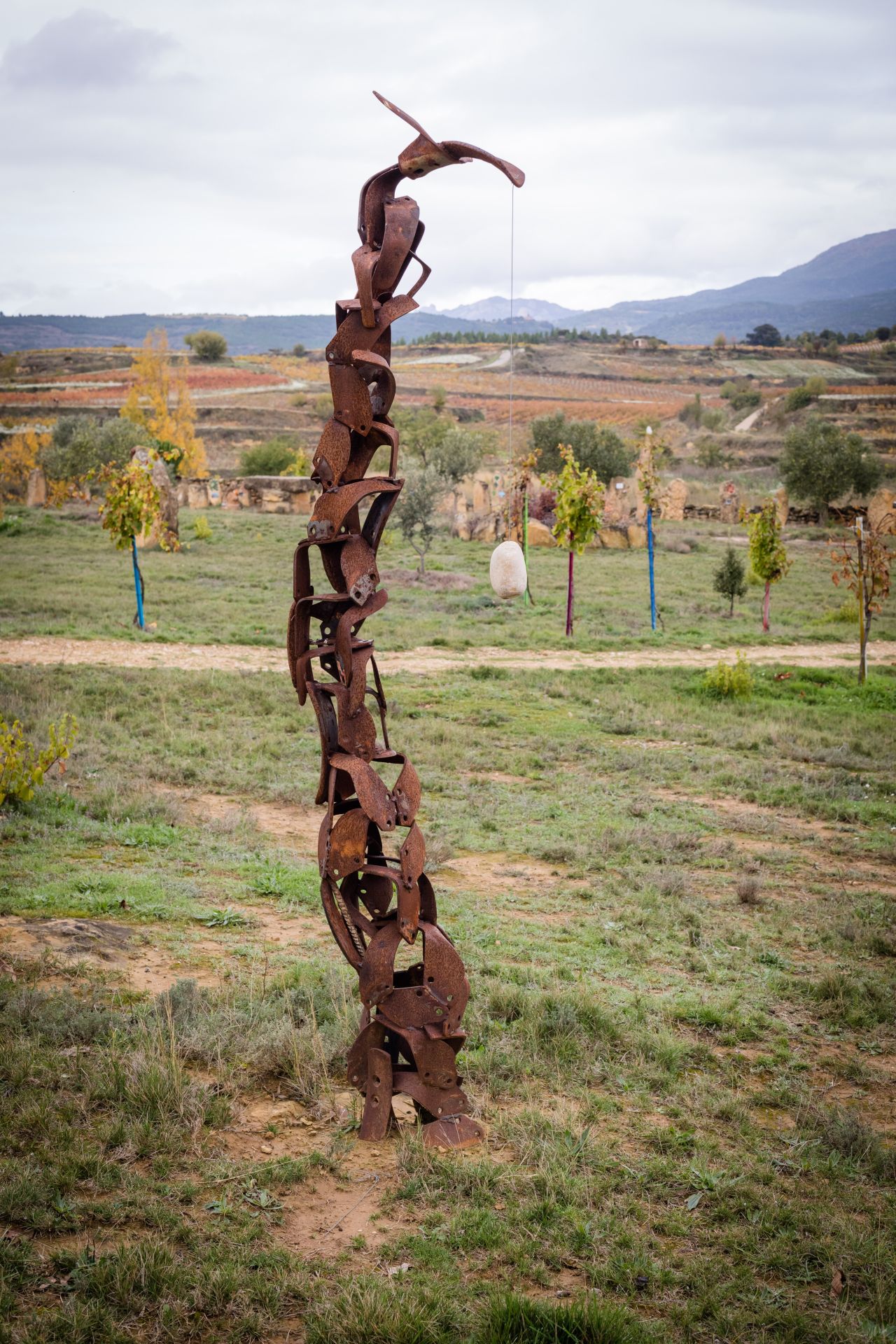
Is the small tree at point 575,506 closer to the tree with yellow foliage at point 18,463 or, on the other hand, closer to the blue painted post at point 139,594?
the blue painted post at point 139,594

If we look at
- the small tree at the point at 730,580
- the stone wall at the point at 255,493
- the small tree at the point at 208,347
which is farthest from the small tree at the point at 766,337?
the small tree at the point at 730,580

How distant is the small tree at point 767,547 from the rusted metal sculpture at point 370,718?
15622 mm

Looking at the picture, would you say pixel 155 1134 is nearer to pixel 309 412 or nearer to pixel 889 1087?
pixel 889 1087

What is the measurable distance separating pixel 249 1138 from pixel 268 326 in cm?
15835

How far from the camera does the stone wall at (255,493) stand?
34188 millimetres

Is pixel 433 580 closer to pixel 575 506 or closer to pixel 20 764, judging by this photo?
pixel 575 506

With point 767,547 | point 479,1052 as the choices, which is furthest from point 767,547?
point 479,1052

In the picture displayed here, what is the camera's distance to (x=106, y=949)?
563 cm

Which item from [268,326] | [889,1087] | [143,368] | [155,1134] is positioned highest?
[268,326]

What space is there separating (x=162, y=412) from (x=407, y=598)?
30074mm

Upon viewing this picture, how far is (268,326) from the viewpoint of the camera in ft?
495

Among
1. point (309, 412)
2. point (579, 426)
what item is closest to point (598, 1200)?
point (579, 426)

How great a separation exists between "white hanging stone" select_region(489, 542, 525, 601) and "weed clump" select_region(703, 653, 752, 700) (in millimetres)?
6023

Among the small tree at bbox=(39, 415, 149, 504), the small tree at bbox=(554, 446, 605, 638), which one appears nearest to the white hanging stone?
the small tree at bbox=(554, 446, 605, 638)
